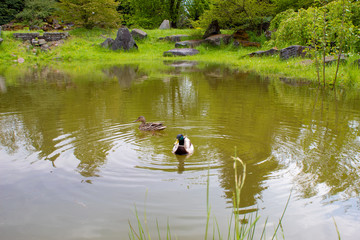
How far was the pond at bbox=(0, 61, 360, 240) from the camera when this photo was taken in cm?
317

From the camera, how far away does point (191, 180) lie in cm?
413

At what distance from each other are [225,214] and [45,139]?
398 centimetres

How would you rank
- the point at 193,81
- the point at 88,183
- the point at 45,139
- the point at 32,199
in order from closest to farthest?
the point at 32,199
the point at 88,183
the point at 45,139
the point at 193,81

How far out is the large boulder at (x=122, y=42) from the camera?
29547 millimetres

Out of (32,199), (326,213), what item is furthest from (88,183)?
(326,213)

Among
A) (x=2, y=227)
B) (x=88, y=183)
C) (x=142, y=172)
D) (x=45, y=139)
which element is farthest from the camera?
(x=45, y=139)

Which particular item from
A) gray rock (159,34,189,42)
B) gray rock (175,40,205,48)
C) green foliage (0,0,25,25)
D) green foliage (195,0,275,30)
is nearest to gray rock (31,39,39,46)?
green foliage (0,0,25,25)

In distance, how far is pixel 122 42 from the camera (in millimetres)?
29672

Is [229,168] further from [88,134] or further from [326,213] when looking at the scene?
[88,134]

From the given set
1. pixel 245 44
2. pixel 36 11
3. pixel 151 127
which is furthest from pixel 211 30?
pixel 151 127

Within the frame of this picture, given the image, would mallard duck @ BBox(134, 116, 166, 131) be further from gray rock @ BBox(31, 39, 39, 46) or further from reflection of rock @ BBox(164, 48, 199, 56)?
gray rock @ BBox(31, 39, 39, 46)

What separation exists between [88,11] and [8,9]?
1268 centimetres

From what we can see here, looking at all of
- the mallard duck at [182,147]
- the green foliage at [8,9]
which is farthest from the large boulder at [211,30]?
the mallard duck at [182,147]

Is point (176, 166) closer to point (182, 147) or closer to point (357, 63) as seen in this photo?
point (182, 147)
